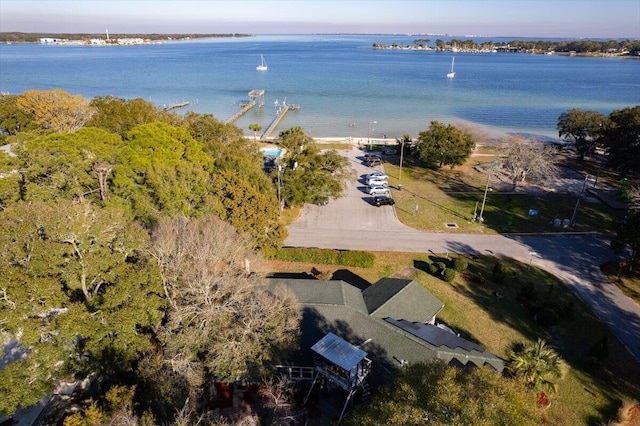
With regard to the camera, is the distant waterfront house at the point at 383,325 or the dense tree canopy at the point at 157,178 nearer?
the distant waterfront house at the point at 383,325

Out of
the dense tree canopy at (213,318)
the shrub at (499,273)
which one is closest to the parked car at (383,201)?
the shrub at (499,273)

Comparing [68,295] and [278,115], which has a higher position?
[68,295]

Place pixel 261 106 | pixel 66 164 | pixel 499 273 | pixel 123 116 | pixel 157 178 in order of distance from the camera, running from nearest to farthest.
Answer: pixel 157 178 → pixel 66 164 → pixel 499 273 → pixel 123 116 → pixel 261 106

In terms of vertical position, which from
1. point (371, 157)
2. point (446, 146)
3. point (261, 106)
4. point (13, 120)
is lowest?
point (371, 157)

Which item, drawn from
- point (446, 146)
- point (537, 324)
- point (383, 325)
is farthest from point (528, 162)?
point (383, 325)

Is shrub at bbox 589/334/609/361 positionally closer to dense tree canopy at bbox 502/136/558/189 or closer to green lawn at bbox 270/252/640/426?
green lawn at bbox 270/252/640/426

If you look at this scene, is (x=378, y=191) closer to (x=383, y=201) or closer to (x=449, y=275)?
(x=383, y=201)

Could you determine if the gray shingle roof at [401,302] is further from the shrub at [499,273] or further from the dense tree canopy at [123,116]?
the dense tree canopy at [123,116]
